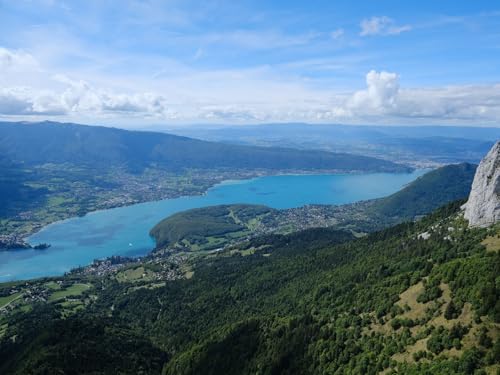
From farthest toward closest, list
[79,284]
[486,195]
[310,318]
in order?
[79,284] < [486,195] < [310,318]

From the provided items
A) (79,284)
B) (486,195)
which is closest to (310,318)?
(486,195)

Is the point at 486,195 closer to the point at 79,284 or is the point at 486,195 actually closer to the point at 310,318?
the point at 310,318

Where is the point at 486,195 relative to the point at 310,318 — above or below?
above

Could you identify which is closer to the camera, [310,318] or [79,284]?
[310,318]

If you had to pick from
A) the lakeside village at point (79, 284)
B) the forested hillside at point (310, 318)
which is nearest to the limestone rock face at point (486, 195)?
the forested hillside at point (310, 318)

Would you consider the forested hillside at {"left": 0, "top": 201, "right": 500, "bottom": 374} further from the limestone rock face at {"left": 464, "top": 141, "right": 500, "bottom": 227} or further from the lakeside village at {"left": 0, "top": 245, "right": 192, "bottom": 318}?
the lakeside village at {"left": 0, "top": 245, "right": 192, "bottom": 318}

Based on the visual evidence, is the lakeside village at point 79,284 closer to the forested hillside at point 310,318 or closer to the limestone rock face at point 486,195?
the forested hillside at point 310,318

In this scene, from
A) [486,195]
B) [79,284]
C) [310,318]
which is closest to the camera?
[310,318]
